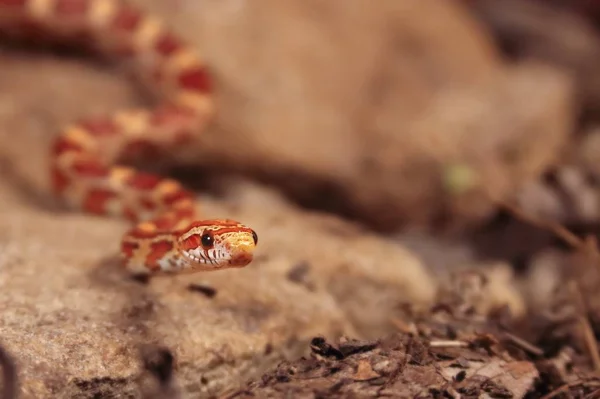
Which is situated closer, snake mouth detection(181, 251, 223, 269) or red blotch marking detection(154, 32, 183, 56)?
snake mouth detection(181, 251, 223, 269)

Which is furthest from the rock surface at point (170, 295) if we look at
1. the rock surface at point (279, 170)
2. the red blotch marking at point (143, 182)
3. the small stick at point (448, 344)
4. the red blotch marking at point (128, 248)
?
the small stick at point (448, 344)

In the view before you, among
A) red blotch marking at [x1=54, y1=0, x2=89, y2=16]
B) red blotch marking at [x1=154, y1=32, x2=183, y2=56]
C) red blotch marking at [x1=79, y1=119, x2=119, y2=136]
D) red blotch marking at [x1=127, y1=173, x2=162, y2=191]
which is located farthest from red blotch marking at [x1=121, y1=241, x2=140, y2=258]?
red blotch marking at [x1=54, y1=0, x2=89, y2=16]

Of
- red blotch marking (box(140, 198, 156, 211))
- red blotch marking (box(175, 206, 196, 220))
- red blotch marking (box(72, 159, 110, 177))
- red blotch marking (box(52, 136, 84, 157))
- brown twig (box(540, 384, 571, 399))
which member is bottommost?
brown twig (box(540, 384, 571, 399))

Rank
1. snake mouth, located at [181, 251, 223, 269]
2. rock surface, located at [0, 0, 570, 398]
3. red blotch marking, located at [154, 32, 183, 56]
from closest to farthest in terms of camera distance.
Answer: snake mouth, located at [181, 251, 223, 269] < rock surface, located at [0, 0, 570, 398] < red blotch marking, located at [154, 32, 183, 56]

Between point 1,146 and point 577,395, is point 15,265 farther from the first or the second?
point 577,395

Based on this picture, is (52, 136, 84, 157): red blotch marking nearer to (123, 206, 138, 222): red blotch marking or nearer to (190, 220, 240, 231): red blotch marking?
(123, 206, 138, 222): red blotch marking

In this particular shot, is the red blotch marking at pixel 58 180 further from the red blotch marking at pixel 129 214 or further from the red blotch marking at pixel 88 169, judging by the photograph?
the red blotch marking at pixel 129 214
